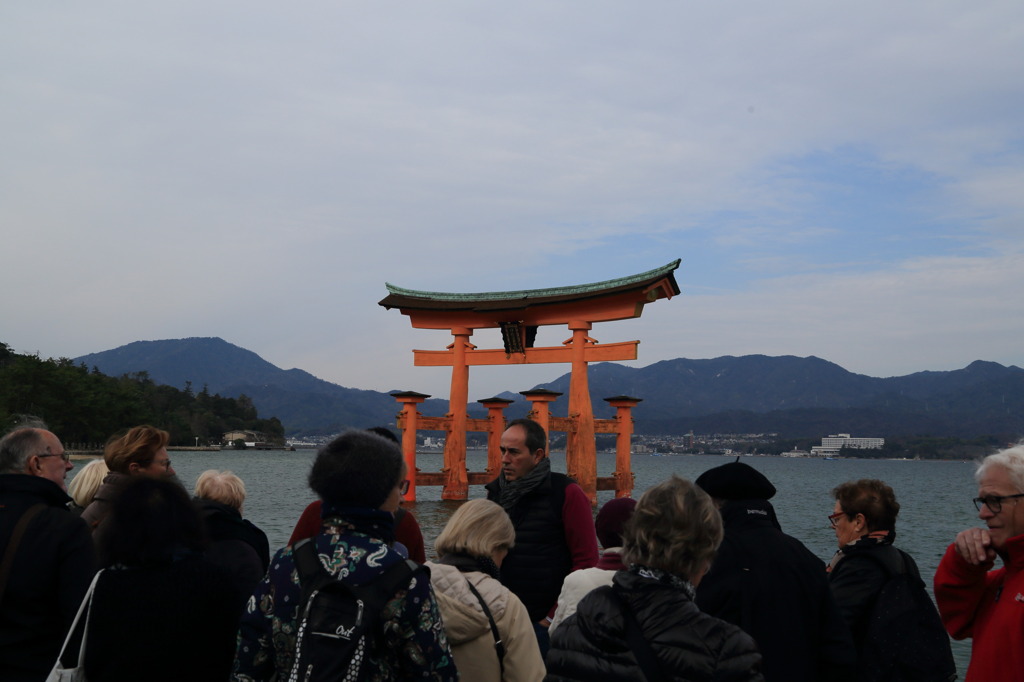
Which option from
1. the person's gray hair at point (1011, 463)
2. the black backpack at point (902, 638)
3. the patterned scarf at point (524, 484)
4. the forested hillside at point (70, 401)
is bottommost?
the black backpack at point (902, 638)

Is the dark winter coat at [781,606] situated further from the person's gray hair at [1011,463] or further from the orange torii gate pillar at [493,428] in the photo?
the orange torii gate pillar at [493,428]

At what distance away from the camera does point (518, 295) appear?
20.9 m

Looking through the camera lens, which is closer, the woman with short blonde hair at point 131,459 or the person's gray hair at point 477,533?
the person's gray hair at point 477,533

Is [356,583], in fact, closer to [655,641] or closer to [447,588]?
[447,588]

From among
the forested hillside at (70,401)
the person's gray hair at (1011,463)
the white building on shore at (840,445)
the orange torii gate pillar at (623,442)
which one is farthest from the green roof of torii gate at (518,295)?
the white building on shore at (840,445)

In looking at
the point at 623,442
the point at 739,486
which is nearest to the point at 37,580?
the point at 739,486

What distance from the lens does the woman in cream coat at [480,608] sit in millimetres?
2727

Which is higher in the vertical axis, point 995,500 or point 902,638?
point 995,500

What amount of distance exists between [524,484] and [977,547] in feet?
7.20

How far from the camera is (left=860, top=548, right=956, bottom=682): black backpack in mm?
3293

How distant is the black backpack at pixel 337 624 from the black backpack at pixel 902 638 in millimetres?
2193

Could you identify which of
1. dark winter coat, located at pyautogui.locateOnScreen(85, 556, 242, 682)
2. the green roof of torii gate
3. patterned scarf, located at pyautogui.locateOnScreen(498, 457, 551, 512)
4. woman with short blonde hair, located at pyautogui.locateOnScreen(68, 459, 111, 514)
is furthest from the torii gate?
dark winter coat, located at pyautogui.locateOnScreen(85, 556, 242, 682)

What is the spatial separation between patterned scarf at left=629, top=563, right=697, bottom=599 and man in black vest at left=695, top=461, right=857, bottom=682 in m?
0.88

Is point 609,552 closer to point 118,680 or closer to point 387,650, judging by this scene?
point 387,650
